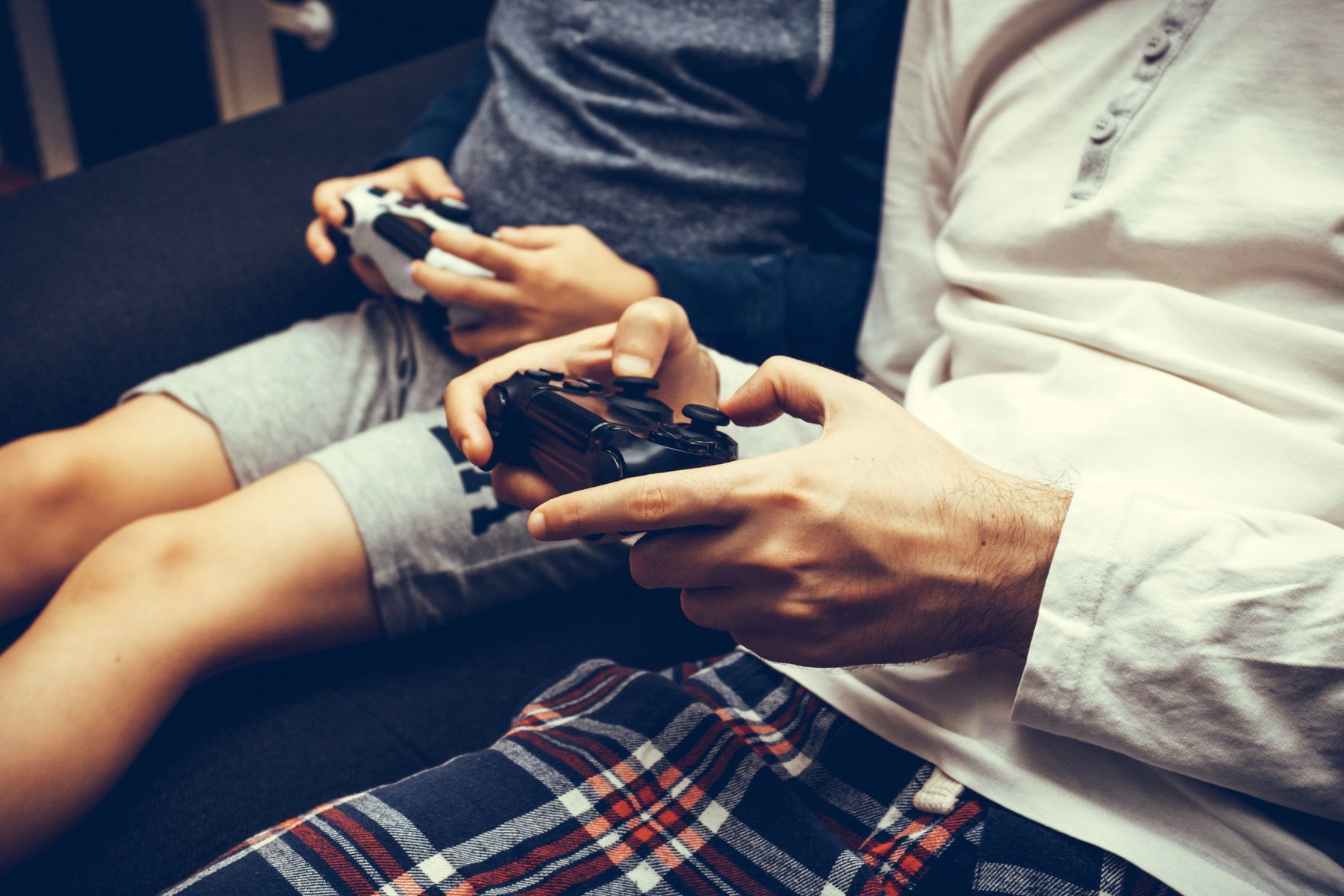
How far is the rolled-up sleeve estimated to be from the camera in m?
0.37

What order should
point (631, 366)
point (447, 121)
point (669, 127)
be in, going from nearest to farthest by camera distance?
point (631, 366) → point (669, 127) → point (447, 121)

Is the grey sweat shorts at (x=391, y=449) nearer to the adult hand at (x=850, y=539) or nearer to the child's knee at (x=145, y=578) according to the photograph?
the child's knee at (x=145, y=578)

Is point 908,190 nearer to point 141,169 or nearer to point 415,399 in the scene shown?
point 415,399

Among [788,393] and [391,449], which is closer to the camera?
[788,393]

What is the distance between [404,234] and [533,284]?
0.12 m

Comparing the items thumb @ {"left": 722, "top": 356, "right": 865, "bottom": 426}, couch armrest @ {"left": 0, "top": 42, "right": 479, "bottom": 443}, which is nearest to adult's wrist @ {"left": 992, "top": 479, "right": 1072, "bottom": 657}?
thumb @ {"left": 722, "top": 356, "right": 865, "bottom": 426}

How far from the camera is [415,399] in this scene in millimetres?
761

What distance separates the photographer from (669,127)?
2.41 feet

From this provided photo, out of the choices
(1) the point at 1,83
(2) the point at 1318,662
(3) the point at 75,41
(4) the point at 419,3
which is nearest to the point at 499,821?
(2) the point at 1318,662

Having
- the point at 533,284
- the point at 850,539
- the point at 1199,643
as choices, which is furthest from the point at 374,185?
the point at 1199,643

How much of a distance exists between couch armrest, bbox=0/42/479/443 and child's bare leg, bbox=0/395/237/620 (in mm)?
84

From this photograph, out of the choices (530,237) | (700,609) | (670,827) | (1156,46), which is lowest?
(670,827)

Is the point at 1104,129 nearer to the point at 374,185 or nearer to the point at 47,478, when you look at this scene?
the point at 374,185

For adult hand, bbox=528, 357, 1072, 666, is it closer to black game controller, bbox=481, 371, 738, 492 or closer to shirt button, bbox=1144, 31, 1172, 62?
black game controller, bbox=481, 371, 738, 492
